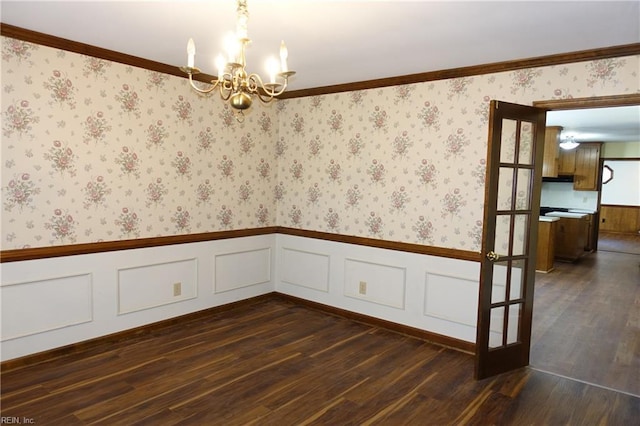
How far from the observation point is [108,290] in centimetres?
360

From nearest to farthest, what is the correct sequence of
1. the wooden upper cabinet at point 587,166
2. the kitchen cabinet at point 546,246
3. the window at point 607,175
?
the kitchen cabinet at point 546,246 → the wooden upper cabinet at point 587,166 → the window at point 607,175

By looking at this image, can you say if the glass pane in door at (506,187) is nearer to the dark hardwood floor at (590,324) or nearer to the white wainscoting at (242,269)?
the dark hardwood floor at (590,324)

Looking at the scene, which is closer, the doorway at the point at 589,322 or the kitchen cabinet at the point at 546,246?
the doorway at the point at 589,322

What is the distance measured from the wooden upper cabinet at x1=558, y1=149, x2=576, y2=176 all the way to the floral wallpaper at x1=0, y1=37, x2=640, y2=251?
700 centimetres

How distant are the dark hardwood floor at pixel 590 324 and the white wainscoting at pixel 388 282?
0.78m

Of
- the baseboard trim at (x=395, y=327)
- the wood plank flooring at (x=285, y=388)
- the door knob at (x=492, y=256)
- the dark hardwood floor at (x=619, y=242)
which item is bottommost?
the wood plank flooring at (x=285, y=388)

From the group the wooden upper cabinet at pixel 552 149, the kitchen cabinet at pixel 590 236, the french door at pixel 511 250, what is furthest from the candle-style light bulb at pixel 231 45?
the kitchen cabinet at pixel 590 236

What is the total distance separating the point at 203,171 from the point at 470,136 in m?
2.57

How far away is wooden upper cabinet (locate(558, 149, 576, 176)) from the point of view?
9.47 meters

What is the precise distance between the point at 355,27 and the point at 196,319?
3133 millimetres

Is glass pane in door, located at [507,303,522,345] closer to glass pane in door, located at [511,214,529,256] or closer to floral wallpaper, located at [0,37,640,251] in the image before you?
glass pane in door, located at [511,214,529,256]

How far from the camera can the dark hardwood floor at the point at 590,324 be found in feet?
11.2

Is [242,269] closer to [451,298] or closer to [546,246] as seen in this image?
[451,298]

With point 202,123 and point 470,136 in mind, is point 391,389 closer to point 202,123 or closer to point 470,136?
point 470,136
